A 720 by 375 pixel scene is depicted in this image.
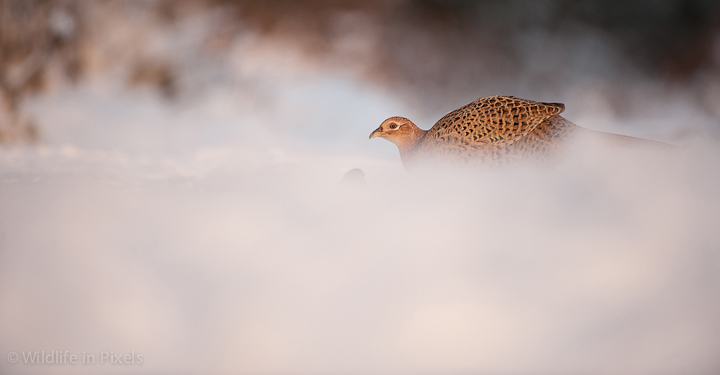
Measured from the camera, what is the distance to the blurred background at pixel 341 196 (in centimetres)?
98

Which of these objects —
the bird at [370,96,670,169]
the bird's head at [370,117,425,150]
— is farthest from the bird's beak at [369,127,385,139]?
the bird at [370,96,670,169]

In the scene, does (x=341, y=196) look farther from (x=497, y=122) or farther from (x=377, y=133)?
(x=497, y=122)

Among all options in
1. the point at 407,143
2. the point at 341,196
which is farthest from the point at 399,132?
the point at 341,196

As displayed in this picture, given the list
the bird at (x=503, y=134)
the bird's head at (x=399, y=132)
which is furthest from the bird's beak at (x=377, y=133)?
the bird at (x=503, y=134)

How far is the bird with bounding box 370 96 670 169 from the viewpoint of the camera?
99 cm

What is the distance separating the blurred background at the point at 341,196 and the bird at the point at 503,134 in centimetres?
5

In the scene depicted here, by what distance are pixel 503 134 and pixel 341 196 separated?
0.39 m

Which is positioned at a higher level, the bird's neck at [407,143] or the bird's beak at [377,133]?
the bird's beak at [377,133]

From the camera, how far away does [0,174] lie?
1.04 metres

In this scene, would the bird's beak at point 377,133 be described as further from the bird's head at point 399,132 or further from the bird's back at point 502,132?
the bird's back at point 502,132

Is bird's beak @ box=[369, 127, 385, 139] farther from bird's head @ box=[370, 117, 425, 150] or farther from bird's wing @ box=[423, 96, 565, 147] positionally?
bird's wing @ box=[423, 96, 565, 147]

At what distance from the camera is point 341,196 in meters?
1.04

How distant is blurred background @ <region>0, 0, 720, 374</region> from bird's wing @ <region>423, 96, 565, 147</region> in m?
0.09

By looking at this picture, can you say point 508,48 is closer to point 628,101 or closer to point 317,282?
point 628,101
